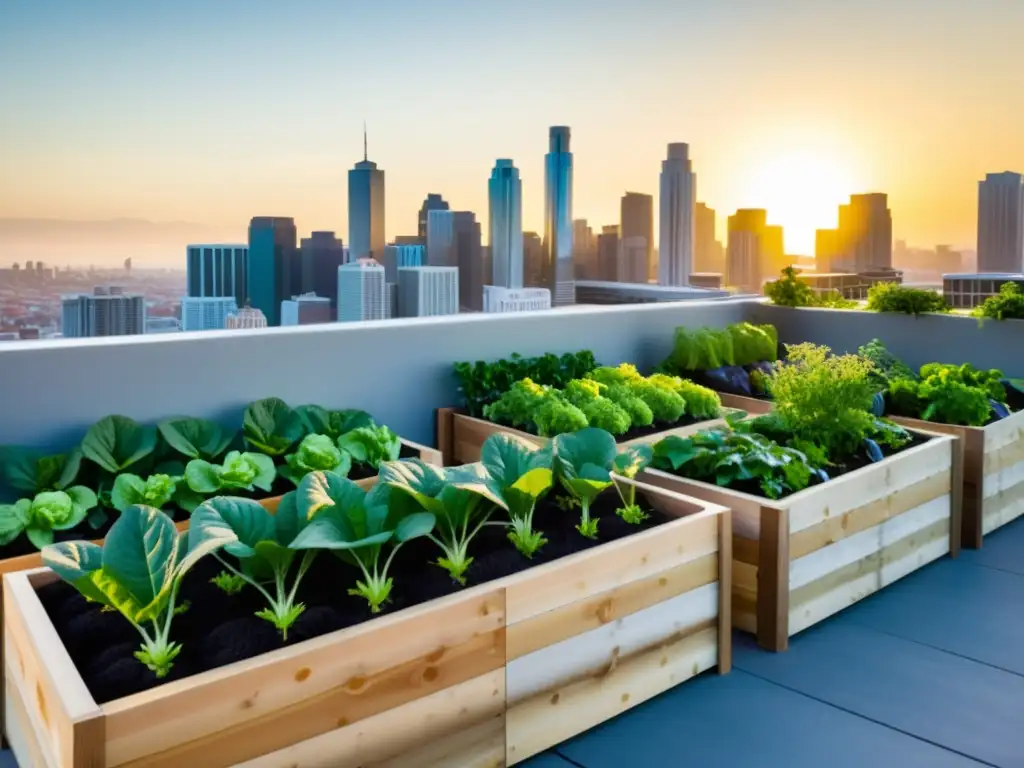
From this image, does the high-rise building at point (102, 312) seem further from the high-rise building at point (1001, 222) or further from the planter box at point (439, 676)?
the high-rise building at point (1001, 222)

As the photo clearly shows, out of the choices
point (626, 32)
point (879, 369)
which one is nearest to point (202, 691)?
point (879, 369)

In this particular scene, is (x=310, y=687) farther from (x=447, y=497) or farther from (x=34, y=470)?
(x=34, y=470)

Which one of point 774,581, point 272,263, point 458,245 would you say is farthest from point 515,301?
point 458,245

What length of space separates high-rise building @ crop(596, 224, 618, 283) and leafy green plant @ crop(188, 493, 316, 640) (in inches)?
264

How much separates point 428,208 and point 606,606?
9011 millimetres

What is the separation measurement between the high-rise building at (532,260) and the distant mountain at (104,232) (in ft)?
8.94

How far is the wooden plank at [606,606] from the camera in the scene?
219cm

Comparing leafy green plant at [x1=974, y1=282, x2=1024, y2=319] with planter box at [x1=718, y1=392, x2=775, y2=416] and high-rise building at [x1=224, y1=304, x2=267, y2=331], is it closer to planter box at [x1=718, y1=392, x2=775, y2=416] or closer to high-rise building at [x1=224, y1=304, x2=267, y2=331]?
planter box at [x1=718, y1=392, x2=775, y2=416]

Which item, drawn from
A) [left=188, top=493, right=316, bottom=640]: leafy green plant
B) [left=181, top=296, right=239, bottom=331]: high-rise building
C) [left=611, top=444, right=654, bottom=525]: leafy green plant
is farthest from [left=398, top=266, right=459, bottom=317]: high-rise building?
[left=188, top=493, right=316, bottom=640]: leafy green plant

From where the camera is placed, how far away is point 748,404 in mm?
4762

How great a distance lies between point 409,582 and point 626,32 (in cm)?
811

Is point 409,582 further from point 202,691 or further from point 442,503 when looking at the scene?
point 202,691

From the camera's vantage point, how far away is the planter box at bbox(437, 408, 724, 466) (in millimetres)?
4039

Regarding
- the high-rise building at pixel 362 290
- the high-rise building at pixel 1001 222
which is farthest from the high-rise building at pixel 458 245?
the high-rise building at pixel 1001 222
